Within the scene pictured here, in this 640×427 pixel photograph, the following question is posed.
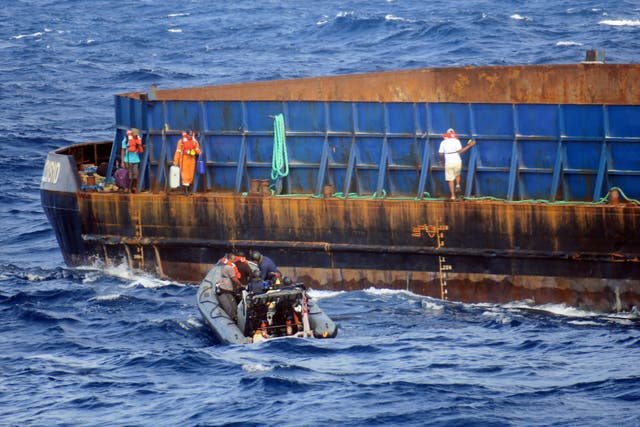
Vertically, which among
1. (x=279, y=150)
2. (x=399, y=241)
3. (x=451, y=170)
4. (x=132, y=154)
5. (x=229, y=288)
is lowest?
(x=229, y=288)

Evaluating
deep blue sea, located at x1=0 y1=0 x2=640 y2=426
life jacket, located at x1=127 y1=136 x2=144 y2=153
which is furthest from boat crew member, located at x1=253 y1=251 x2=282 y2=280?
life jacket, located at x1=127 y1=136 x2=144 y2=153

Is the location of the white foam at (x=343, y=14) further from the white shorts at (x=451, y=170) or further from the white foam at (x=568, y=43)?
the white shorts at (x=451, y=170)

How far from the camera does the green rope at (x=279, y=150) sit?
3019cm

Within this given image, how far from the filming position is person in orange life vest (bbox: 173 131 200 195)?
3034 centimetres

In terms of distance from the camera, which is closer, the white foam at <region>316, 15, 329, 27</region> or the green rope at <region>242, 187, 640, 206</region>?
the green rope at <region>242, 187, 640, 206</region>

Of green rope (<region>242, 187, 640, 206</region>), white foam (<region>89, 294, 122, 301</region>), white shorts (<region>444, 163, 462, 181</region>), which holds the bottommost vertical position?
white foam (<region>89, 294, 122, 301</region>)

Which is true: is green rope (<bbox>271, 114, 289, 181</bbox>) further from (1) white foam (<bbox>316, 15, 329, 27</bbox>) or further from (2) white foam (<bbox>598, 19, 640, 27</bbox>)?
(1) white foam (<bbox>316, 15, 329, 27</bbox>)

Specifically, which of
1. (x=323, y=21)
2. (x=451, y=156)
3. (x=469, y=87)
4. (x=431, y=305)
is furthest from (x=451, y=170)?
(x=323, y=21)

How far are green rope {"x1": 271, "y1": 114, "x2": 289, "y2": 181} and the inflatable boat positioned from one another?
5551 mm

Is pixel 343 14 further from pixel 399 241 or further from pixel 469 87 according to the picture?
pixel 399 241

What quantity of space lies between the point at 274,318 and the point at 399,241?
15.6ft

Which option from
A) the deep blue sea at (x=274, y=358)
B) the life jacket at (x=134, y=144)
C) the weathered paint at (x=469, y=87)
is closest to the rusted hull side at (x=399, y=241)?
the deep blue sea at (x=274, y=358)

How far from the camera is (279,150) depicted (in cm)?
3025

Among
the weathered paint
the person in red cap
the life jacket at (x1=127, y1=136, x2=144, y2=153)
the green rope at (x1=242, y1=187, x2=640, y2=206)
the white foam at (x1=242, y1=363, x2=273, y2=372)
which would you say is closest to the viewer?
the white foam at (x1=242, y1=363, x2=273, y2=372)
